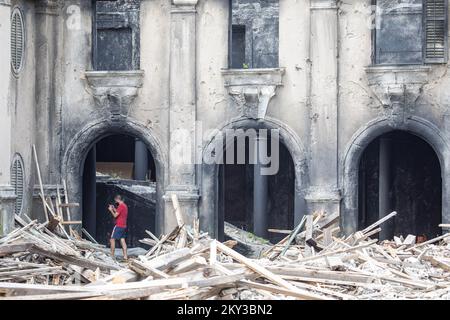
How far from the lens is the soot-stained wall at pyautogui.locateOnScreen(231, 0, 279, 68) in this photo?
3309 centimetres

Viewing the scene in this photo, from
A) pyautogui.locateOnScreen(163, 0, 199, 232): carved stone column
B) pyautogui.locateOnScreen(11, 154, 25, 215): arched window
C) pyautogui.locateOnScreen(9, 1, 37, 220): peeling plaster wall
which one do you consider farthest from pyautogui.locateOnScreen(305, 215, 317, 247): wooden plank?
pyautogui.locateOnScreen(9, 1, 37, 220): peeling plaster wall

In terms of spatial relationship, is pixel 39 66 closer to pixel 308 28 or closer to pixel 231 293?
pixel 308 28

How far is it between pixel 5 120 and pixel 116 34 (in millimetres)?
6023

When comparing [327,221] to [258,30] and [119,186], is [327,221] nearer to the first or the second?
[119,186]

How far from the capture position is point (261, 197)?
31734mm

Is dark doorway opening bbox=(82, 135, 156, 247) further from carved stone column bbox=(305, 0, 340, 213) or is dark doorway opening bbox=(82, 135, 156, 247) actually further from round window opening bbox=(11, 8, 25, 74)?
carved stone column bbox=(305, 0, 340, 213)

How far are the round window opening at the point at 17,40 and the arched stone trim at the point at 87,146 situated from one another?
6.81 feet

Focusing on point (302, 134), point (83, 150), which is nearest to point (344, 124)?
point (302, 134)

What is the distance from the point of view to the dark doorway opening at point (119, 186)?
2642 cm

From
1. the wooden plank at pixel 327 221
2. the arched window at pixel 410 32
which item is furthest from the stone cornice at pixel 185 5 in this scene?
the wooden plank at pixel 327 221

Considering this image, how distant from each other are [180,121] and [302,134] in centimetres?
254

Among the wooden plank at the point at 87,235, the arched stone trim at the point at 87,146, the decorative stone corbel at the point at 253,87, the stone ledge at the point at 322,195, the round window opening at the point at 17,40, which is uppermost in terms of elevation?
the round window opening at the point at 17,40

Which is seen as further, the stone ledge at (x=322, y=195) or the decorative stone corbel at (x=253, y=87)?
the decorative stone corbel at (x=253, y=87)

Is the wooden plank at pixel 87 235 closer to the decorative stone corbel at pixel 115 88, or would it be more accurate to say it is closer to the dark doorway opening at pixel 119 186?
the dark doorway opening at pixel 119 186
